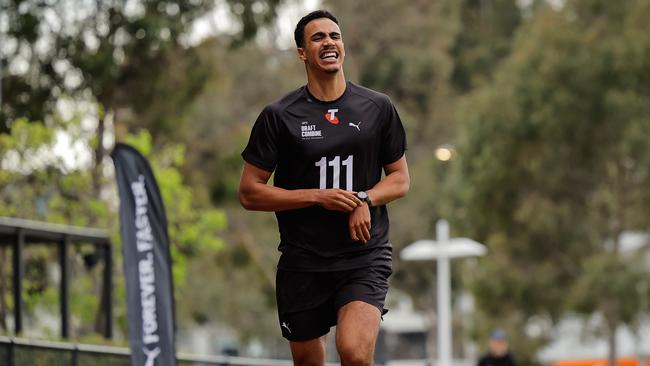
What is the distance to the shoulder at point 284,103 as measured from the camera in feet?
24.6

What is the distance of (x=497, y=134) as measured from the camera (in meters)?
47.1

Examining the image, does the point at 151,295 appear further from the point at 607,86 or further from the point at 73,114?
the point at 607,86

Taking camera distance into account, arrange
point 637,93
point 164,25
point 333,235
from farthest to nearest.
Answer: point 637,93
point 164,25
point 333,235

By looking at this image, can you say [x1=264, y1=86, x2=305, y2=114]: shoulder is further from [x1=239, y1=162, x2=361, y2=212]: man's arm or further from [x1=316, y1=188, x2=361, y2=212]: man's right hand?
[x1=316, y1=188, x2=361, y2=212]: man's right hand

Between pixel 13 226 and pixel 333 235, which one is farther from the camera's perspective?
pixel 13 226

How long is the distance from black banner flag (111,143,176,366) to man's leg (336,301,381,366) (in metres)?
5.52

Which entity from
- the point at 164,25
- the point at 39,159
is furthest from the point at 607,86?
the point at 39,159

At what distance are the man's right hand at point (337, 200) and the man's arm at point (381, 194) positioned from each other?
0.14ft

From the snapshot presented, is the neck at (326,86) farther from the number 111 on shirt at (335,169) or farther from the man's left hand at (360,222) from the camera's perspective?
the man's left hand at (360,222)

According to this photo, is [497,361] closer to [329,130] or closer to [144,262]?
[144,262]

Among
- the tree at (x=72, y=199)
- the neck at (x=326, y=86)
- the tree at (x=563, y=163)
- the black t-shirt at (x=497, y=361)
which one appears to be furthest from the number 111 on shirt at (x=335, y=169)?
the tree at (x=563, y=163)

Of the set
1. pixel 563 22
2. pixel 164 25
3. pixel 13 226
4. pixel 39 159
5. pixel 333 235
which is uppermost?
pixel 563 22

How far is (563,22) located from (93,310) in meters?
18.9

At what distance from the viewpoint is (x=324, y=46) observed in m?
7.40
